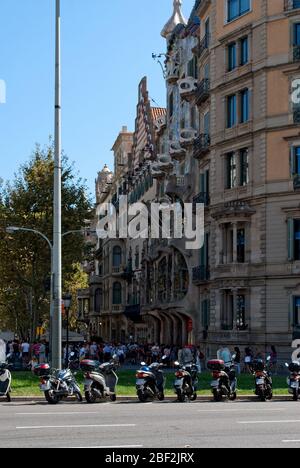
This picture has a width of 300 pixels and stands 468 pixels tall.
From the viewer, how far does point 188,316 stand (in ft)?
166

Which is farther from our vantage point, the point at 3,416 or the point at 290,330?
the point at 290,330

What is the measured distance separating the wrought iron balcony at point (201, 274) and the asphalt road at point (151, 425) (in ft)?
74.7

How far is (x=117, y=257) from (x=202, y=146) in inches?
1511

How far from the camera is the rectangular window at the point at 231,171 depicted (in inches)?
1683

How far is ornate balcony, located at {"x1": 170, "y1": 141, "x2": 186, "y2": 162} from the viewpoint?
5456 centimetres

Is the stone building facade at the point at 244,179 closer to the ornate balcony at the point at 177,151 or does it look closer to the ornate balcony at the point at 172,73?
the ornate balcony at the point at 177,151

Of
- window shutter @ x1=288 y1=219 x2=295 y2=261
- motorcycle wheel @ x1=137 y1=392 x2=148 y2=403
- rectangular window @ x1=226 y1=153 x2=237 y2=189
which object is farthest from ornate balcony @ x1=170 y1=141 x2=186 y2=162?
motorcycle wheel @ x1=137 y1=392 x2=148 y2=403

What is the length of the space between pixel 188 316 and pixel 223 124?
12.6m

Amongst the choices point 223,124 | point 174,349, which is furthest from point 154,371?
point 174,349

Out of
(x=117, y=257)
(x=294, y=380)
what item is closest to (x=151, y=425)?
(x=294, y=380)

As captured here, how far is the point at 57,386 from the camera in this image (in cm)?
2278

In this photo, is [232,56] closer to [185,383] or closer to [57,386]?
[185,383]

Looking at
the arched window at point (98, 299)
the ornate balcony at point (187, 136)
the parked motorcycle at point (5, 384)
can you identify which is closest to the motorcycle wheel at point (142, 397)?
the parked motorcycle at point (5, 384)
